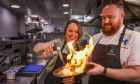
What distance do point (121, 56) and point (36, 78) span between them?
158cm

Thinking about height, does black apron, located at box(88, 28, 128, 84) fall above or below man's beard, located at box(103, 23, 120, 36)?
below

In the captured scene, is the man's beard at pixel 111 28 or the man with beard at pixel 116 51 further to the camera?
the man's beard at pixel 111 28

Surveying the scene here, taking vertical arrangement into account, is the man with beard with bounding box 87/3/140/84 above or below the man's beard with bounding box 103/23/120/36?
below

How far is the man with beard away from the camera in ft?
4.83

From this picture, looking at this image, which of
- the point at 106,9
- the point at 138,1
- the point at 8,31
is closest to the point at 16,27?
the point at 8,31

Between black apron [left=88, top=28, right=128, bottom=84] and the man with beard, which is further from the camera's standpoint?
black apron [left=88, top=28, right=128, bottom=84]

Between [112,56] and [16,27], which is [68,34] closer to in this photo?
[112,56]

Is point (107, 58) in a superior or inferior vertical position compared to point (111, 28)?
inferior

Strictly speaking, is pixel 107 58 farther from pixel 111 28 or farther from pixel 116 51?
pixel 111 28

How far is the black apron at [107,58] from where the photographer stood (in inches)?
65.7

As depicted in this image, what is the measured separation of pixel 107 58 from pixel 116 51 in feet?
0.37

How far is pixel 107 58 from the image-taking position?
174 centimetres

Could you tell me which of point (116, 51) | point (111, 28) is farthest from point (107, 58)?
point (111, 28)

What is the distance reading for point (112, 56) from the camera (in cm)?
169
